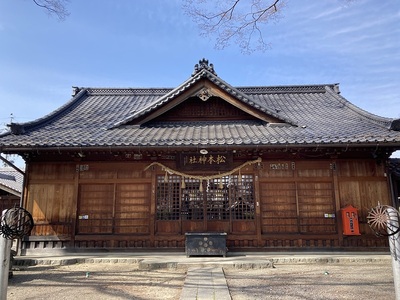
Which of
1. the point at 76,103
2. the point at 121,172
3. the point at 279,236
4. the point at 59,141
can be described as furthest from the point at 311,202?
the point at 76,103

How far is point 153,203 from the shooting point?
10961 millimetres

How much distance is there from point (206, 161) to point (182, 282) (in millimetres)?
4941

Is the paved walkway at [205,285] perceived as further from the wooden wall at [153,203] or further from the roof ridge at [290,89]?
the roof ridge at [290,89]

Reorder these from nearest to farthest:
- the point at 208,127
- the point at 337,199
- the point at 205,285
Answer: the point at 205,285 → the point at 337,199 → the point at 208,127

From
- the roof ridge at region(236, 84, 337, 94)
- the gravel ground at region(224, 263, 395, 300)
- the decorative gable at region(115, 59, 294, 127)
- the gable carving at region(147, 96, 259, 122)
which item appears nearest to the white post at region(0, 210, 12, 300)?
the gravel ground at region(224, 263, 395, 300)

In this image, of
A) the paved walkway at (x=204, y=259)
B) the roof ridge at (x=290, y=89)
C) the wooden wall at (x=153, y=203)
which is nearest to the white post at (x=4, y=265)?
the paved walkway at (x=204, y=259)

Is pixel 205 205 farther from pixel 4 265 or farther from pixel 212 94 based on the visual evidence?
pixel 4 265

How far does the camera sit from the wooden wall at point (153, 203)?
10.7 meters

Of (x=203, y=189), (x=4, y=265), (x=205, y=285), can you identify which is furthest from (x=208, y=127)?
(x=4, y=265)

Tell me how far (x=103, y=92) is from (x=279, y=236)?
1379cm

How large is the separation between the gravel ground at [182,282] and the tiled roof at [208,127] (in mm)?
4007

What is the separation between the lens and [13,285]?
723 cm

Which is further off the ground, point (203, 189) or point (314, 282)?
point (203, 189)

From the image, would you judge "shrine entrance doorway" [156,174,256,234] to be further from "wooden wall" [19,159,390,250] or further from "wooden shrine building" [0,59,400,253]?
"wooden wall" [19,159,390,250]
